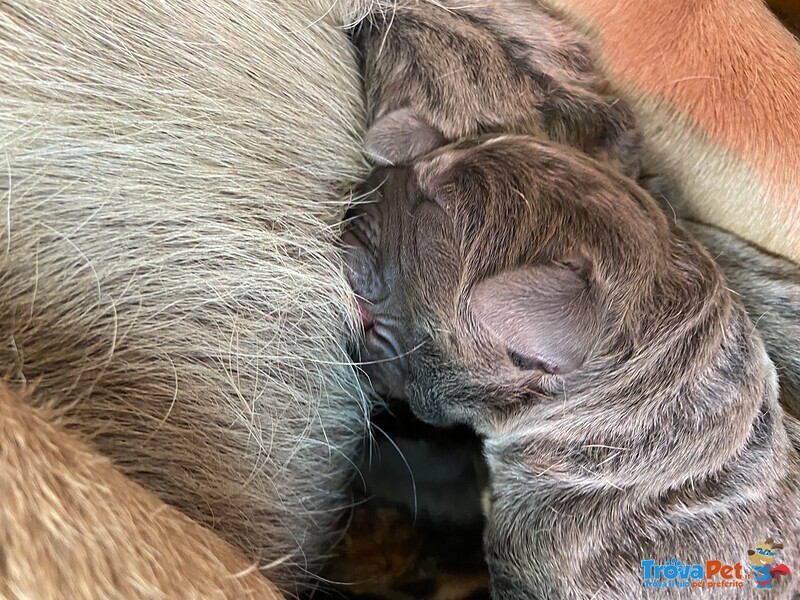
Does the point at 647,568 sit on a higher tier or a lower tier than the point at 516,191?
lower

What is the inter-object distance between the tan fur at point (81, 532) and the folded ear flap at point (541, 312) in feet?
1.43

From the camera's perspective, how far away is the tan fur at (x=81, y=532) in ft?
1.72

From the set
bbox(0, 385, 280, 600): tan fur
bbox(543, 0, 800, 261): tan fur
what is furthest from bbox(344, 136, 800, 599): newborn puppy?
bbox(0, 385, 280, 600): tan fur

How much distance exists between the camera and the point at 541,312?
861 mm

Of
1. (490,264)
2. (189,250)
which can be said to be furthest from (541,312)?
(189,250)

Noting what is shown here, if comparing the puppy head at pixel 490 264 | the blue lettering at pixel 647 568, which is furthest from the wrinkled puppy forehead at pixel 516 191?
the blue lettering at pixel 647 568

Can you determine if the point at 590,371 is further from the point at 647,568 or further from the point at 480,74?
the point at 480,74

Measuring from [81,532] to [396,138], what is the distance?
661mm

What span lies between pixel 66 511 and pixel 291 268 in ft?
1.29

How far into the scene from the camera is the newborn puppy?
37.5 inches

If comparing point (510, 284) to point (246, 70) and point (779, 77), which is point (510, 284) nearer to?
point (246, 70)

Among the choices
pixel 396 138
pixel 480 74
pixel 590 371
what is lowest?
pixel 590 371

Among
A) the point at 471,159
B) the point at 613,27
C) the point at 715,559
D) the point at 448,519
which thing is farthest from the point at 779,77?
the point at 448,519

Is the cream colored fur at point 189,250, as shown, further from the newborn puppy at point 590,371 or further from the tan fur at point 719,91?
the tan fur at point 719,91
